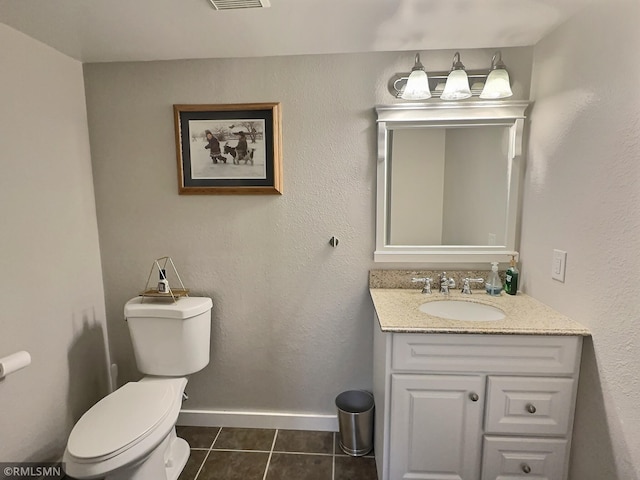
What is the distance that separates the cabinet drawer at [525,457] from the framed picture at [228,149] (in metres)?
1.52

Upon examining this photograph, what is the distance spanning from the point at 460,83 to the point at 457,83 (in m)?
0.01

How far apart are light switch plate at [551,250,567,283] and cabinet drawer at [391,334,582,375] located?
0.27m

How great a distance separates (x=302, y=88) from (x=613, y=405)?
1.85m

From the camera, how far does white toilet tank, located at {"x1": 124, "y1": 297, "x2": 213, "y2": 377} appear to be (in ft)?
5.43

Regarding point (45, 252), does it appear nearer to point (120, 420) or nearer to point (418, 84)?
point (120, 420)

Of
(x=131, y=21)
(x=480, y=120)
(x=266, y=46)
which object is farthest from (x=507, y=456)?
(x=131, y=21)

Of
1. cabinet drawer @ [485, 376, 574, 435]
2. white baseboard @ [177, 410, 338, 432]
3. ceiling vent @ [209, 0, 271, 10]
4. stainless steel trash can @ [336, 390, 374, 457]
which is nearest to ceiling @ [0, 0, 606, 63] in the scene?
ceiling vent @ [209, 0, 271, 10]

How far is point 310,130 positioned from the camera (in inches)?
68.6

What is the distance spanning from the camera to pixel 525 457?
134 cm

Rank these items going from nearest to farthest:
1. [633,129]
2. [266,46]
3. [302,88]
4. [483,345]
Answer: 1. [633,129]
2. [483,345]
3. [266,46]
4. [302,88]

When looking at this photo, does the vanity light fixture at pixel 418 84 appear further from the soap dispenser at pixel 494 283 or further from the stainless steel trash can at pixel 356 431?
the stainless steel trash can at pixel 356 431

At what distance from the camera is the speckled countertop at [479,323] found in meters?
1.27

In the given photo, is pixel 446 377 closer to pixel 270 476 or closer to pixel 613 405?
pixel 613 405

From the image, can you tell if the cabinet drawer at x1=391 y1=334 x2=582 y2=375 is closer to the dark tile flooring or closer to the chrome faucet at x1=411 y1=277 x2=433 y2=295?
the chrome faucet at x1=411 y1=277 x2=433 y2=295
